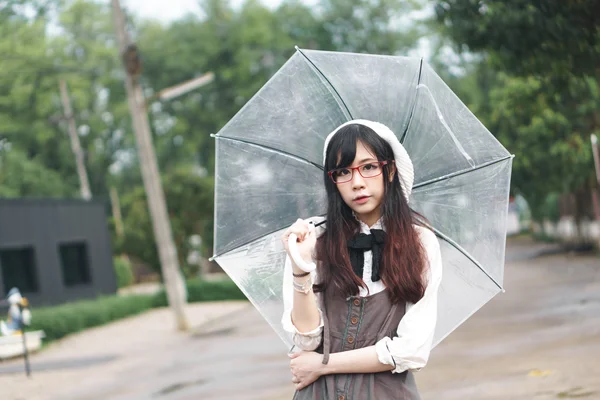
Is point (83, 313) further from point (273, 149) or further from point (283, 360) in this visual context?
point (273, 149)

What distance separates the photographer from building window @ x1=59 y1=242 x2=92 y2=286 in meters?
30.6

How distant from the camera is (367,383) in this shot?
2822 mm

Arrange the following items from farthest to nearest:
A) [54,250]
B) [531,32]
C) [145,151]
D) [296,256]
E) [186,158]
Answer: [186,158] < [54,250] < [145,151] < [531,32] < [296,256]

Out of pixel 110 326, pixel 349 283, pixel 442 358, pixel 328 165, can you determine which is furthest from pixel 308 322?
pixel 110 326

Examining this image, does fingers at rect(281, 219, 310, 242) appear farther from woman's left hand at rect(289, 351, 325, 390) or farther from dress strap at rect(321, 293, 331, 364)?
woman's left hand at rect(289, 351, 325, 390)

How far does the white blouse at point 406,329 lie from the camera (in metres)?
2.77

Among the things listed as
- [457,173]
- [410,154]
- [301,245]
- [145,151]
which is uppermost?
[145,151]

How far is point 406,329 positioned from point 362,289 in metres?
0.18

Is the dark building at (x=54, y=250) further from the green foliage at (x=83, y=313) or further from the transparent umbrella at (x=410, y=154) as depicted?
the transparent umbrella at (x=410, y=154)

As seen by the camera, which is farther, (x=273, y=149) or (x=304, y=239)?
(x=273, y=149)

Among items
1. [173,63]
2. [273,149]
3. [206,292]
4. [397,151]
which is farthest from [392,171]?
[173,63]

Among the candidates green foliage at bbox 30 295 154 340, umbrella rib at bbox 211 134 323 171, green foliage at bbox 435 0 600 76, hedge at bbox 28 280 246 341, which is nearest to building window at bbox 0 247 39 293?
hedge at bbox 28 280 246 341

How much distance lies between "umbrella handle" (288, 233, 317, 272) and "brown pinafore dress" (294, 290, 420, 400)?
0.26 m

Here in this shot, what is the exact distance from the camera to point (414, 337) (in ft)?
9.12
